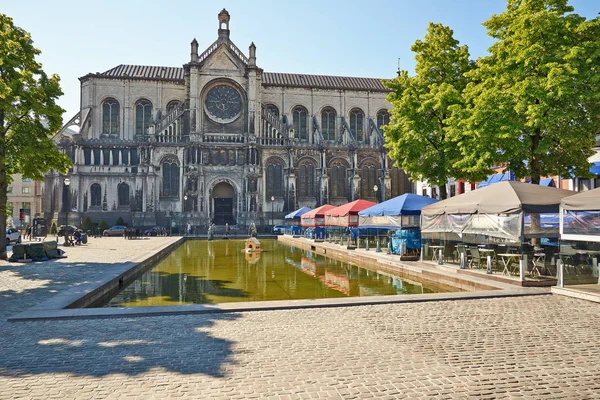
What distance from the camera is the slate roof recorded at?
177 ft

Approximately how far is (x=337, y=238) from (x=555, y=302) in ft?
69.7

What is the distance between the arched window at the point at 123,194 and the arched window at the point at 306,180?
20605mm

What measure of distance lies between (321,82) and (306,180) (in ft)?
52.8

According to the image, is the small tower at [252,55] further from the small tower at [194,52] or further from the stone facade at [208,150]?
the small tower at [194,52]

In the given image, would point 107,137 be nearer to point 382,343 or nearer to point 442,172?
point 442,172

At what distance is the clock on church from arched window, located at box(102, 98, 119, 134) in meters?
11.8

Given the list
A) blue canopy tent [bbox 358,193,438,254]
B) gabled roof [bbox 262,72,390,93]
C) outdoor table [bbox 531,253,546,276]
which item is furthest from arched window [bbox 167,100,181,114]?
outdoor table [bbox 531,253,546,276]

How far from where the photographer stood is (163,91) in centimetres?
5400

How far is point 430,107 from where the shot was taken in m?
21.1

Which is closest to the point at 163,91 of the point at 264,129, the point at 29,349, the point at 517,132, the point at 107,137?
the point at 107,137

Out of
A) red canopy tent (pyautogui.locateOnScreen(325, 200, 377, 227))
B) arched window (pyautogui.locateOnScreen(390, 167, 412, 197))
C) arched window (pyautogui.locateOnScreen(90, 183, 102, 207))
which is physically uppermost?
arched window (pyautogui.locateOnScreen(390, 167, 412, 197))

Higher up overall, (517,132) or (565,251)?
(517,132)

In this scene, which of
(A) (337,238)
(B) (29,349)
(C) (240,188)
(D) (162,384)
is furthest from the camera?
(C) (240,188)

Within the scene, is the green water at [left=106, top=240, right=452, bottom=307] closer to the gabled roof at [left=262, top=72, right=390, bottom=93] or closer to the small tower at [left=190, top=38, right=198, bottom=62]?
the small tower at [left=190, top=38, right=198, bottom=62]
